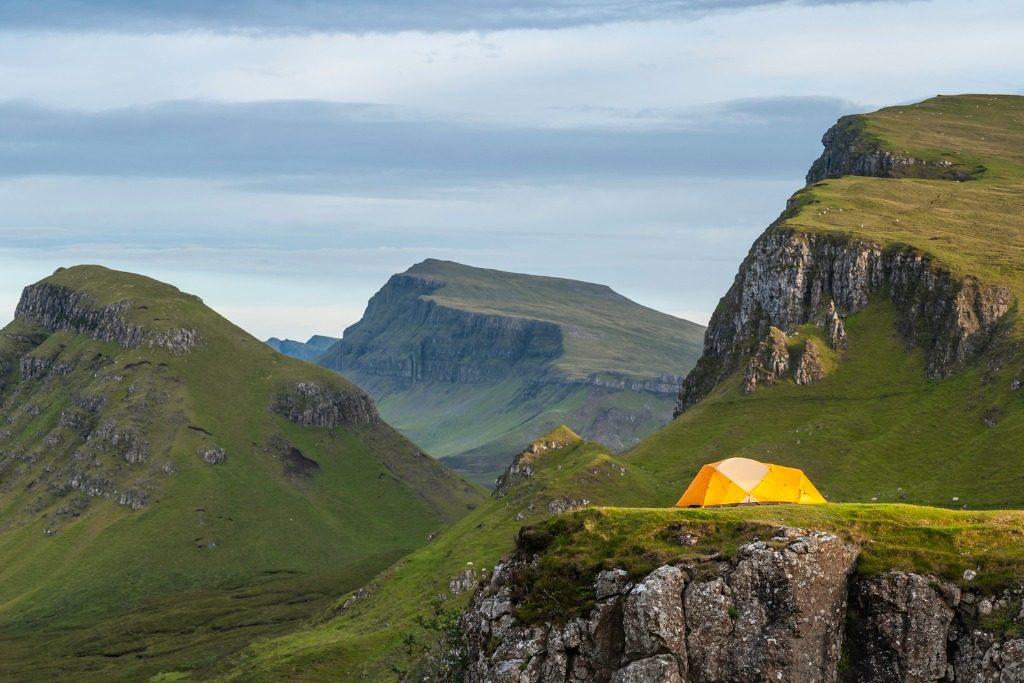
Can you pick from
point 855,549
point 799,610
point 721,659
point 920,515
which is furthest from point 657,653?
point 920,515

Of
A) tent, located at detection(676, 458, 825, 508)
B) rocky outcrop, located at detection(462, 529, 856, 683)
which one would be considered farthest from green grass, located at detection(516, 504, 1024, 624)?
tent, located at detection(676, 458, 825, 508)

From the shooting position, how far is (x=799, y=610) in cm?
8769

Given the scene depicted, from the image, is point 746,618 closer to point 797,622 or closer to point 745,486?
point 797,622

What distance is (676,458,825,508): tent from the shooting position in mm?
115438

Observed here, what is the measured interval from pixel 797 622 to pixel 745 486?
29.5 metres

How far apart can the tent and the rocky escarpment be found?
24.1m

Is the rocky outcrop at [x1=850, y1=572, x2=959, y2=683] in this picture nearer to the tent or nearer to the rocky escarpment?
the rocky escarpment

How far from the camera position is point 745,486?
116562 millimetres

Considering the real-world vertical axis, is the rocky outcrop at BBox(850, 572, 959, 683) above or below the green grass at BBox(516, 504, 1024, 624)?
below

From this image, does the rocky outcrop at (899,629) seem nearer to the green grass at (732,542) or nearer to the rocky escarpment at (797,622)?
the rocky escarpment at (797,622)

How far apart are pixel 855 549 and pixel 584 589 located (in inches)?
754

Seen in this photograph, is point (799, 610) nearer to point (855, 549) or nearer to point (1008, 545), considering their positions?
point (855, 549)

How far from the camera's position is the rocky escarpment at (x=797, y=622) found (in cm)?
8712

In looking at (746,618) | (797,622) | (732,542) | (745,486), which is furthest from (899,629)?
(745,486)
